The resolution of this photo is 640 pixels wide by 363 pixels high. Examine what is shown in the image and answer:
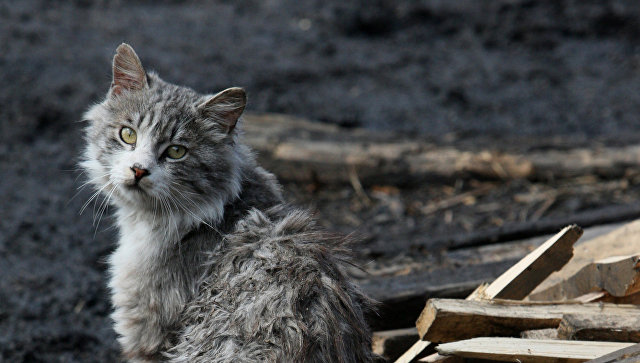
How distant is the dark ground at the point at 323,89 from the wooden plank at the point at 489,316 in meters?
1.95

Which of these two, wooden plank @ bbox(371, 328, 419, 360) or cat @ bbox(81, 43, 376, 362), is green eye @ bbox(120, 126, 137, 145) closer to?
cat @ bbox(81, 43, 376, 362)

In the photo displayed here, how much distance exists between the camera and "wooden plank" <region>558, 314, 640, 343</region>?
289 centimetres

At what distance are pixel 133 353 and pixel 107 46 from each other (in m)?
5.33

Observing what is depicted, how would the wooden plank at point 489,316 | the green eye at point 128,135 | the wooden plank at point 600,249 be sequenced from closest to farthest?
the wooden plank at point 489,316, the green eye at point 128,135, the wooden plank at point 600,249

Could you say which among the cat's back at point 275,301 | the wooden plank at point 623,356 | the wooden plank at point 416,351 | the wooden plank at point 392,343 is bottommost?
the wooden plank at point 392,343

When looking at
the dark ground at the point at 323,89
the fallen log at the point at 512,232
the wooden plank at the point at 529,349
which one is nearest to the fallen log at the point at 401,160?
the dark ground at the point at 323,89

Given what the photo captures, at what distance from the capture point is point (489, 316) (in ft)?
10.0

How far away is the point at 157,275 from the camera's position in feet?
10.5

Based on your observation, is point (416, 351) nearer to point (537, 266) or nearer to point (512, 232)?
point (537, 266)

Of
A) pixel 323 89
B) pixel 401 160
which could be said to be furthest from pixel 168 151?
pixel 323 89

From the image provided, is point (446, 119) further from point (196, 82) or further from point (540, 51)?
point (196, 82)

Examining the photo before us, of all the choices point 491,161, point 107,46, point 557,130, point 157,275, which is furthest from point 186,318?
point 107,46

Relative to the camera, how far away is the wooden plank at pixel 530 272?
3133 mm

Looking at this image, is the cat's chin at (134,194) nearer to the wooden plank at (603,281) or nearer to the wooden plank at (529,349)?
the wooden plank at (529,349)
